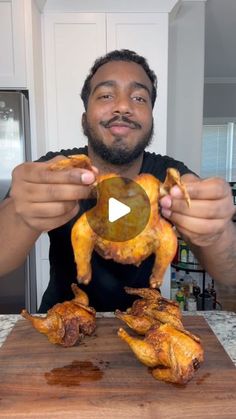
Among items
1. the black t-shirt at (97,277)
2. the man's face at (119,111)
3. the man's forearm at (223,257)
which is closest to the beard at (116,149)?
the man's face at (119,111)

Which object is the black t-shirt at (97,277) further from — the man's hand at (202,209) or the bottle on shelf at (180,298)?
the bottle on shelf at (180,298)

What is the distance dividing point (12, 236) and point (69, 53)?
181 centimetres

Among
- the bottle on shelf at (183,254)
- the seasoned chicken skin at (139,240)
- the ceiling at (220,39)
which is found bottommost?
the bottle on shelf at (183,254)

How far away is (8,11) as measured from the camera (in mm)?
2178

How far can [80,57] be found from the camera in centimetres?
241

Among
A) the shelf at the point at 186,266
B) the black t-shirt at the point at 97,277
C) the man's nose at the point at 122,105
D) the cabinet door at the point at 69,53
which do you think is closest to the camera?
the man's nose at the point at 122,105

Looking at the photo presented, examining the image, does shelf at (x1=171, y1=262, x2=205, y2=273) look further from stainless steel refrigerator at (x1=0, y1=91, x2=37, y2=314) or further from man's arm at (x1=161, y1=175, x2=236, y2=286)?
man's arm at (x1=161, y1=175, x2=236, y2=286)

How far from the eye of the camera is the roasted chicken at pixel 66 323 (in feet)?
3.19

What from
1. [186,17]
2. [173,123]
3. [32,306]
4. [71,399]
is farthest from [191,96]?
[71,399]

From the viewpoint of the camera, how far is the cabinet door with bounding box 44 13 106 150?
239cm

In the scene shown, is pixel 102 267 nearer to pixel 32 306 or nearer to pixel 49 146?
pixel 32 306
